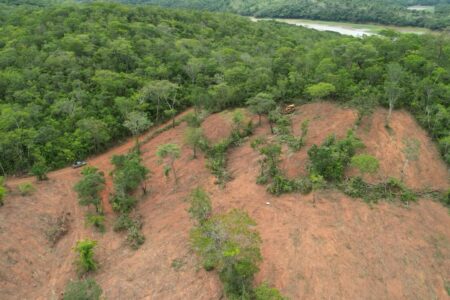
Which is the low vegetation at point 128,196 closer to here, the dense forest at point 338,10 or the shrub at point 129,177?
the shrub at point 129,177

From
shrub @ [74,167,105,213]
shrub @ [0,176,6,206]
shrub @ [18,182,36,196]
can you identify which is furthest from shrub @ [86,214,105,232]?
shrub @ [0,176,6,206]

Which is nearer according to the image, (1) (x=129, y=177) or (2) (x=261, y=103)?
(1) (x=129, y=177)

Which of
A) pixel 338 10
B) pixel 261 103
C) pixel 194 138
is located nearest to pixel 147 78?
pixel 194 138

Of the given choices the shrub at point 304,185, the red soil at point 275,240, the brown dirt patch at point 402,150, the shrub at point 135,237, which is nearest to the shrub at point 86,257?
the red soil at point 275,240

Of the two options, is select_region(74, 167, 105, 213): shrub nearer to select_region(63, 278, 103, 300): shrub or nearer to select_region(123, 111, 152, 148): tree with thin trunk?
select_region(123, 111, 152, 148): tree with thin trunk

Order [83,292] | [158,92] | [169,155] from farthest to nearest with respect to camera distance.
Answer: [158,92], [169,155], [83,292]

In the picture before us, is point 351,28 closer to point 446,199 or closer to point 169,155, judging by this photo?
point 169,155

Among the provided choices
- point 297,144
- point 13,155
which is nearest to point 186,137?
point 297,144
